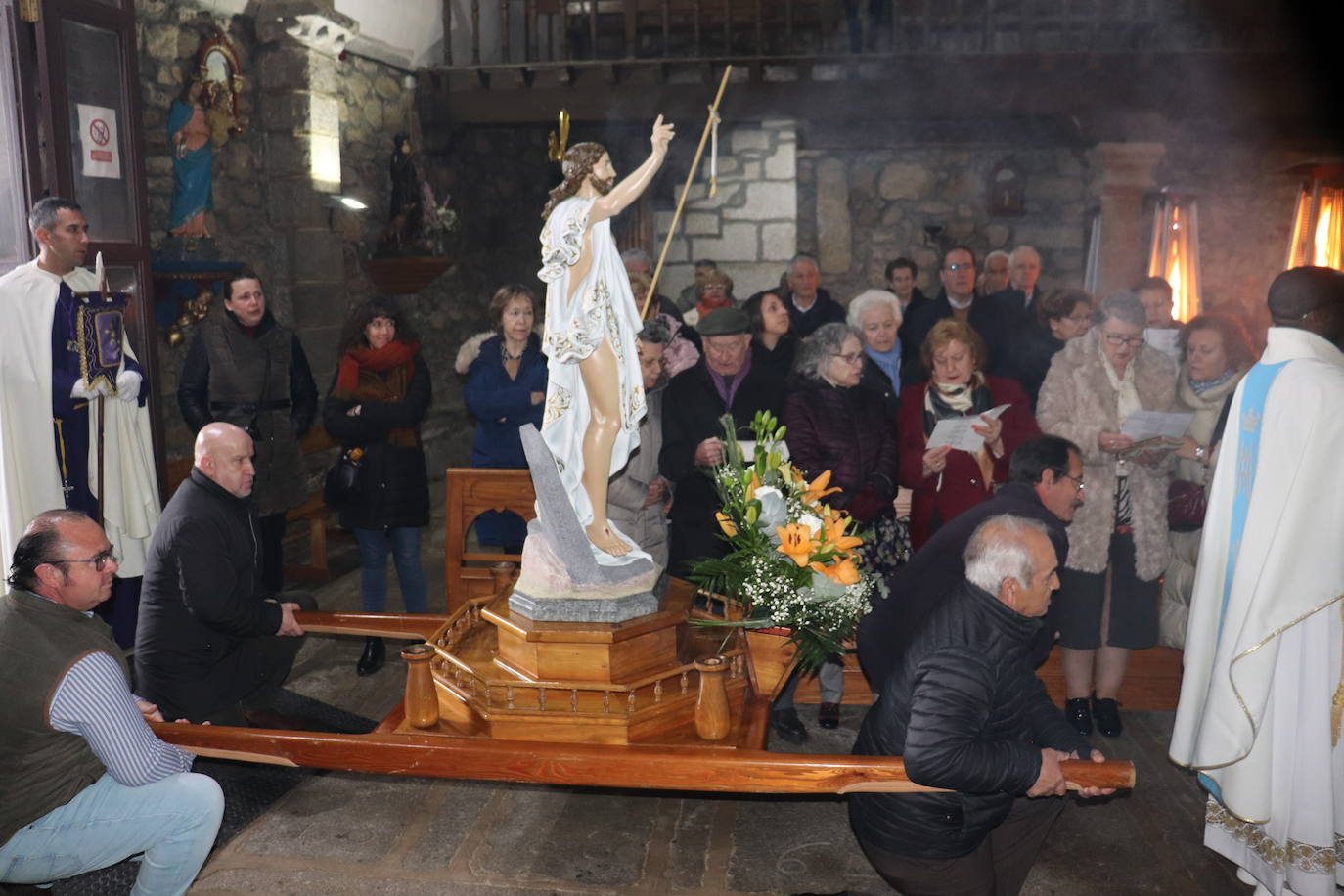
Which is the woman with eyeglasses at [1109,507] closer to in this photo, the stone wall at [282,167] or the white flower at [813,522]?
the white flower at [813,522]

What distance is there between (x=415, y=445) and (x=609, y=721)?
8.98 ft

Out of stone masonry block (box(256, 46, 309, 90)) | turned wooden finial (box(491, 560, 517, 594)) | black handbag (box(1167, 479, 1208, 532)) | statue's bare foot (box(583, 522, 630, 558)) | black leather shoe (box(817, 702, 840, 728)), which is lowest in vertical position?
black leather shoe (box(817, 702, 840, 728))

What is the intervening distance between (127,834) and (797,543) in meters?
1.99

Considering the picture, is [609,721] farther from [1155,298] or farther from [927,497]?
[1155,298]

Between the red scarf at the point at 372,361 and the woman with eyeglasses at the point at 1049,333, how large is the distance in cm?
292

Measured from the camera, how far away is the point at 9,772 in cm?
287

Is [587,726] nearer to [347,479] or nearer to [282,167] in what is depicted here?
[347,479]

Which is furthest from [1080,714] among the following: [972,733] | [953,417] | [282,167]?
[282,167]

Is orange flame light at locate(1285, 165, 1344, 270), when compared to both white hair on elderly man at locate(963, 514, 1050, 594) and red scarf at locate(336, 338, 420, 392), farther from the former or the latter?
white hair on elderly man at locate(963, 514, 1050, 594)

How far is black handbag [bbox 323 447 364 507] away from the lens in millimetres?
5402

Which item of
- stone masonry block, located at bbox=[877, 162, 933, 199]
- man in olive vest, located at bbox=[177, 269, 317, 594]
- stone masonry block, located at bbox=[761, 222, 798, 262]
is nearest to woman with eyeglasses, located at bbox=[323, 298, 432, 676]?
man in olive vest, located at bbox=[177, 269, 317, 594]

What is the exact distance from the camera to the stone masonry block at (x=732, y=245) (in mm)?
9117

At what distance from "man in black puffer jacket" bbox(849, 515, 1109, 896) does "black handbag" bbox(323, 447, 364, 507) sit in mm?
3085

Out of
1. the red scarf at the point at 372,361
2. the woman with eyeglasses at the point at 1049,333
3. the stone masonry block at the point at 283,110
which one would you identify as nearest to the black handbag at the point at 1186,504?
the woman with eyeglasses at the point at 1049,333
